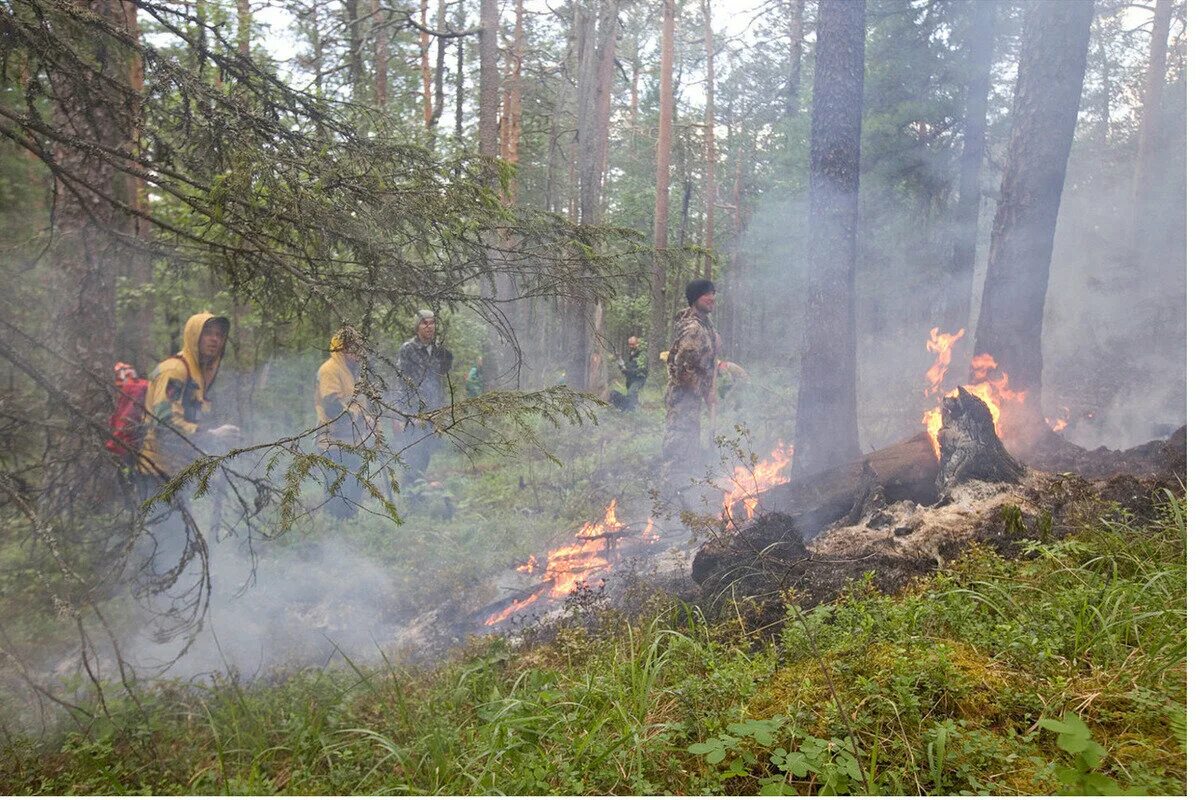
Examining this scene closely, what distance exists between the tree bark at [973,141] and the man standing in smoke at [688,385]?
259 inches

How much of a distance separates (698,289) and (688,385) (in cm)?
118

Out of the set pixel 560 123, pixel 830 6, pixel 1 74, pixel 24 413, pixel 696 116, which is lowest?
pixel 24 413

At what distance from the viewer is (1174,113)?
6.77 metres

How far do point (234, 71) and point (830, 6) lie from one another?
5.91m

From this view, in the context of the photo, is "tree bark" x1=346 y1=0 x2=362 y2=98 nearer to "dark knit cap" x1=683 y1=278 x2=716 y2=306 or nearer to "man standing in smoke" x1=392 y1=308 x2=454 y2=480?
"man standing in smoke" x1=392 y1=308 x2=454 y2=480

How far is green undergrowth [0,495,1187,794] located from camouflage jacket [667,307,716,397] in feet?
11.6

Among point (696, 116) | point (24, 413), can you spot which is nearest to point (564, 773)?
point (24, 413)

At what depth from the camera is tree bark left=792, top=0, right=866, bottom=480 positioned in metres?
7.23

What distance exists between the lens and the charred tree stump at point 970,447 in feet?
18.7

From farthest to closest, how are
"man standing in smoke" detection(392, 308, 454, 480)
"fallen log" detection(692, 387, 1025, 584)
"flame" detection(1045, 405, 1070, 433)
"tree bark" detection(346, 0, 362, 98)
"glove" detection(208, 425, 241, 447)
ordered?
"flame" detection(1045, 405, 1070, 433) → "glove" detection(208, 425, 241, 447) → "tree bark" detection(346, 0, 362, 98) → "man standing in smoke" detection(392, 308, 454, 480) → "fallen log" detection(692, 387, 1025, 584)

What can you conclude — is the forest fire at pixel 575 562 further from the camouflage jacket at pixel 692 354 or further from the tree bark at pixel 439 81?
the tree bark at pixel 439 81

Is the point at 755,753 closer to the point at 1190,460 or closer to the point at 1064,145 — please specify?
the point at 1190,460

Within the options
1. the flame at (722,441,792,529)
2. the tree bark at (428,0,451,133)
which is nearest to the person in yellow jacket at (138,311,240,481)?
the tree bark at (428,0,451,133)

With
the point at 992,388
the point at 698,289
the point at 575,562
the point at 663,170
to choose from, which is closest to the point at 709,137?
the point at 663,170
